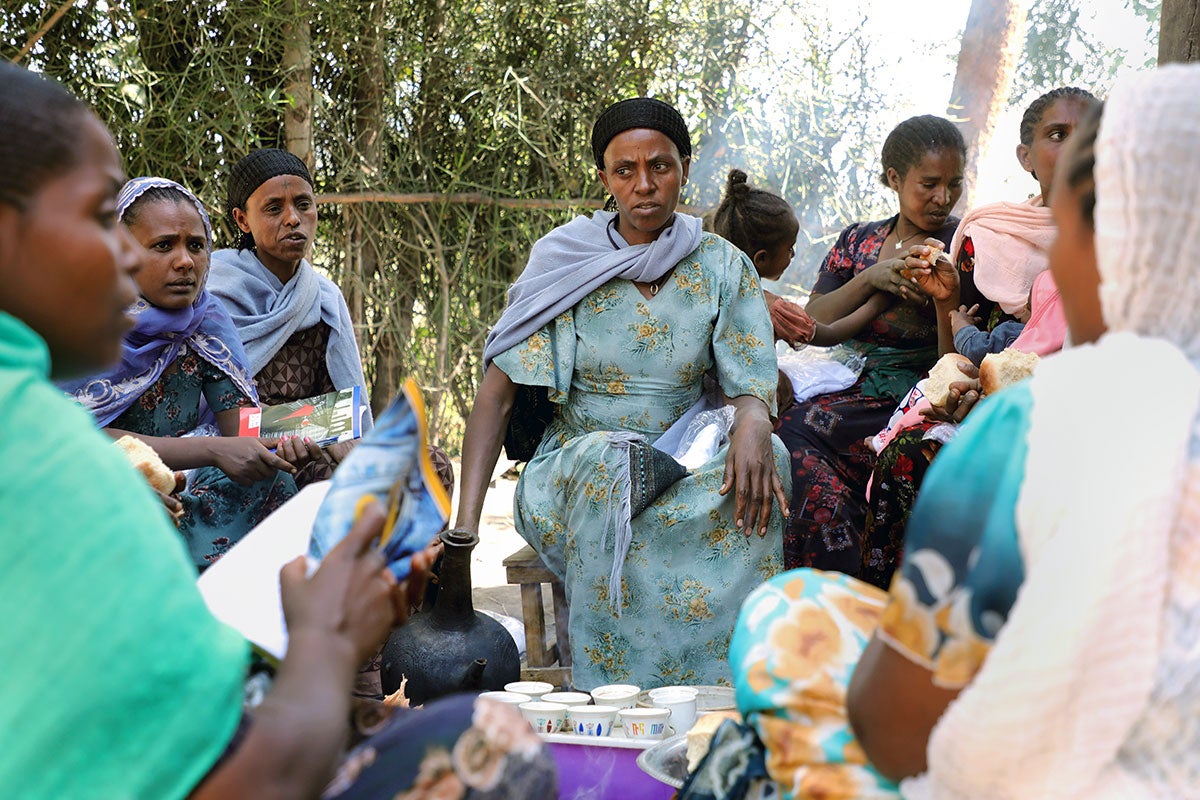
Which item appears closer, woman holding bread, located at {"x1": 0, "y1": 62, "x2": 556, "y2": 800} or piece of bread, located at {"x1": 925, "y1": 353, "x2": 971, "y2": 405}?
woman holding bread, located at {"x1": 0, "y1": 62, "x2": 556, "y2": 800}

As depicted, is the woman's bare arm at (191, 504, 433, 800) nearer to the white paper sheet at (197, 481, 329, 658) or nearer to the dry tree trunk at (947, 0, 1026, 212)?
the white paper sheet at (197, 481, 329, 658)

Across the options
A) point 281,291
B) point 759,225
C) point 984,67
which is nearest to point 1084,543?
point 281,291

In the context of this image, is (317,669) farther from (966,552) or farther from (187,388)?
(187,388)

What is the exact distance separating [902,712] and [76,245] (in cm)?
105

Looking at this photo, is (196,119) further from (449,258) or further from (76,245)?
(76,245)

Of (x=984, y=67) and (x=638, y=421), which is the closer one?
(x=638, y=421)

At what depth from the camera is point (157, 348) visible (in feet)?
11.5

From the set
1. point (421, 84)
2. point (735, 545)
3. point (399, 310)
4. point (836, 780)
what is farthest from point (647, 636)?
point (421, 84)

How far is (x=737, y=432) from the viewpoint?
368 cm

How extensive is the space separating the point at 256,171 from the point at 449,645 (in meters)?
2.19

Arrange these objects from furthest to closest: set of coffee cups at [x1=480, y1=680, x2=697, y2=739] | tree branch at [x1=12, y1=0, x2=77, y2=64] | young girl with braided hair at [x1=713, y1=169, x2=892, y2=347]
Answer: tree branch at [x1=12, y1=0, x2=77, y2=64]
young girl with braided hair at [x1=713, y1=169, x2=892, y2=347]
set of coffee cups at [x1=480, y1=680, x2=697, y2=739]

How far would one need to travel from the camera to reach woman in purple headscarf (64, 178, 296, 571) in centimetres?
335

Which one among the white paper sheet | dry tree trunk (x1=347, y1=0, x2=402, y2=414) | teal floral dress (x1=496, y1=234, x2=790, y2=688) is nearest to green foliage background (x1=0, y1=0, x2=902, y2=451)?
dry tree trunk (x1=347, y1=0, x2=402, y2=414)

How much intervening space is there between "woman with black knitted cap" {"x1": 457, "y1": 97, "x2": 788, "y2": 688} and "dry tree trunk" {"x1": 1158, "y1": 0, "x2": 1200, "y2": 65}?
146 cm
